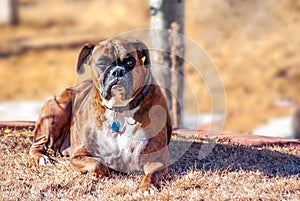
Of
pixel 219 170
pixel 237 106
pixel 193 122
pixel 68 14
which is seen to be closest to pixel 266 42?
pixel 237 106

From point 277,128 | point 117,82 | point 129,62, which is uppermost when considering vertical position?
point 129,62

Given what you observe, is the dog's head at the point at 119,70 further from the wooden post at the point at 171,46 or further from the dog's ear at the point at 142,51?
the wooden post at the point at 171,46

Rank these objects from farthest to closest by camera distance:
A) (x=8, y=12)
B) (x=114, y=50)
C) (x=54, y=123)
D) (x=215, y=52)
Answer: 1. (x=8, y=12)
2. (x=215, y=52)
3. (x=54, y=123)
4. (x=114, y=50)

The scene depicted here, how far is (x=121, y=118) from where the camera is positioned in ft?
14.4

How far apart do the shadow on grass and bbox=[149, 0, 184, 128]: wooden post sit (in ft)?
5.15

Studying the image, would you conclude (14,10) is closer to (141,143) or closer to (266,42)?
(266,42)

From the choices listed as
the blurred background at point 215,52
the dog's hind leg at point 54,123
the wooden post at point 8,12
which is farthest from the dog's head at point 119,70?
the wooden post at point 8,12

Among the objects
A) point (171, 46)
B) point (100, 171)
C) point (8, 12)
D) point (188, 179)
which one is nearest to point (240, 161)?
point (188, 179)

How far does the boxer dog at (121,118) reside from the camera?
423cm

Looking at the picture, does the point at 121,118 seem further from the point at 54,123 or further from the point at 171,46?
the point at 171,46

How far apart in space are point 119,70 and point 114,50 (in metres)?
0.16

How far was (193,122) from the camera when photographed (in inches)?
423

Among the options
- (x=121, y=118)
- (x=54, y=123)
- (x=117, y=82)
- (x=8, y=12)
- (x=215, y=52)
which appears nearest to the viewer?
(x=117, y=82)

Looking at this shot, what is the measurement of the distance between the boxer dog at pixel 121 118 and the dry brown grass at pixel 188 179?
93mm
